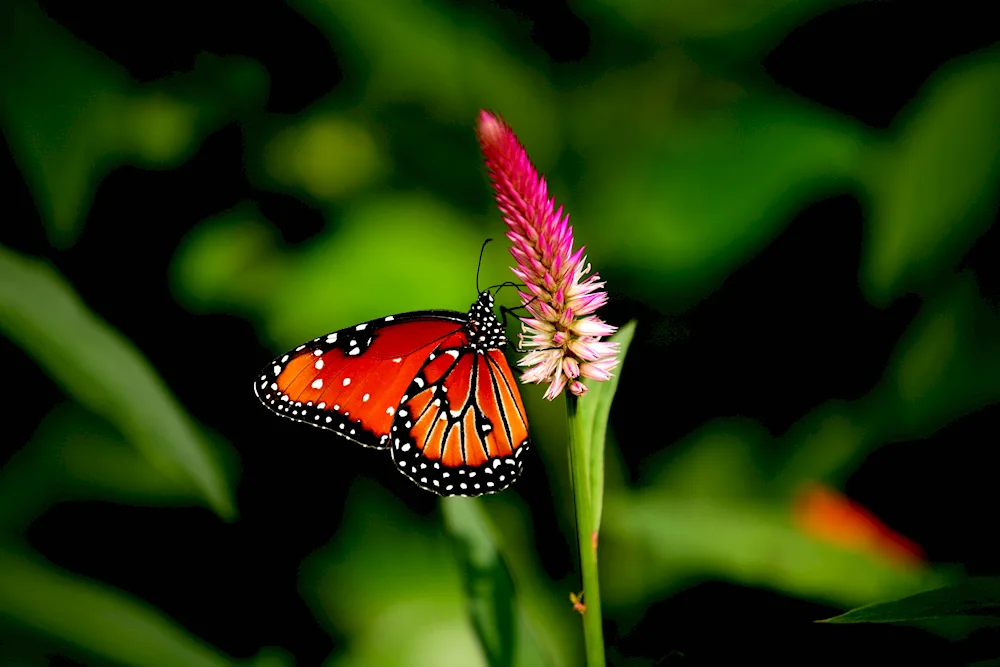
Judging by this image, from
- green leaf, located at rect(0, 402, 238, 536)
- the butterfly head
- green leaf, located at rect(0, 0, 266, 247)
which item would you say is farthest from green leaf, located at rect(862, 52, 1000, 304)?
green leaf, located at rect(0, 402, 238, 536)

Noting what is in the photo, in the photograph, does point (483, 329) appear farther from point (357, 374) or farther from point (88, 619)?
point (88, 619)

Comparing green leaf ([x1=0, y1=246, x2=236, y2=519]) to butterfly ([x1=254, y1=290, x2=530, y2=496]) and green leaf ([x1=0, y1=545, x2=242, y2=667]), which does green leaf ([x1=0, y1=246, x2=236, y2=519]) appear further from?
green leaf ([x1=0, y1=545, x2=242, y2=667])

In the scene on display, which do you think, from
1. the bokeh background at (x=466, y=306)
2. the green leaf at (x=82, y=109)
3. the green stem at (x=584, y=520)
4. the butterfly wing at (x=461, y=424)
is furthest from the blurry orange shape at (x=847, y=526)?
the green leaf at (x=82, y=109)

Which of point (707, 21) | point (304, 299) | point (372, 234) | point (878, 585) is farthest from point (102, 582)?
point (707, 21)

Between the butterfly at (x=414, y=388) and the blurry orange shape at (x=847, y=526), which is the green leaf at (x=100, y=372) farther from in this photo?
the blurry orange shape at (x=847, y=526)

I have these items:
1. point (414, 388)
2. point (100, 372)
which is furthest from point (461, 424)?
point (100, 372)

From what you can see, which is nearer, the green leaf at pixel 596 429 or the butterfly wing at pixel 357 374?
the green leaf at pixel 596 429
